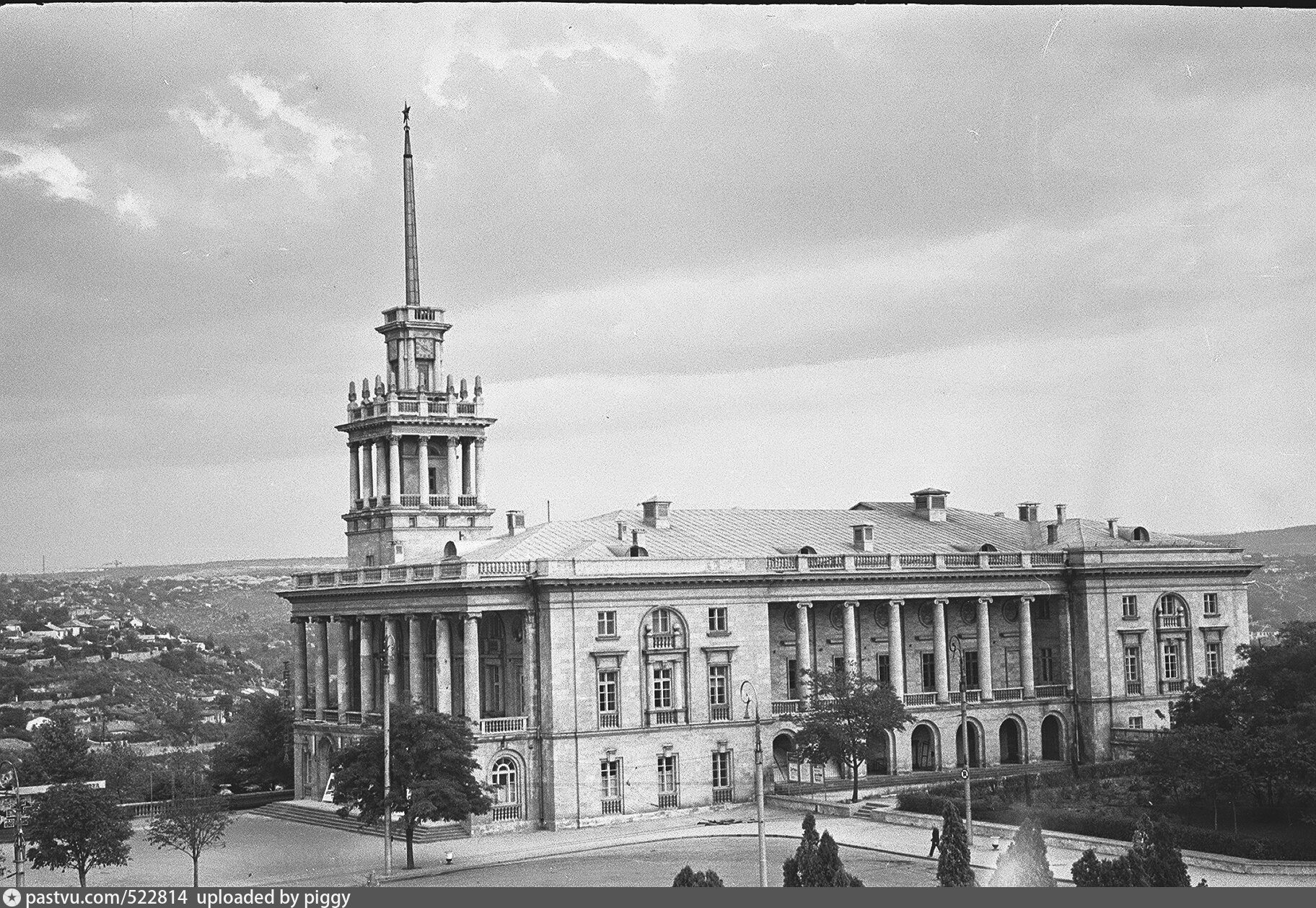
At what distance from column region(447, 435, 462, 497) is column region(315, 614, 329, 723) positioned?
266 inches

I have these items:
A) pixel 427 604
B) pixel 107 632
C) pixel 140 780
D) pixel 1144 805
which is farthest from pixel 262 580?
pixel 1144 805

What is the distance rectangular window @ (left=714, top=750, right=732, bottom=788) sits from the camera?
6725 cm

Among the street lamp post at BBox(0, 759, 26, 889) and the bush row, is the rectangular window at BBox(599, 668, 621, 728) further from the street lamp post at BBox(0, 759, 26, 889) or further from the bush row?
the street lamp post at BBox(0, 759, 26, 889)

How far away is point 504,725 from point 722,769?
8055 mm

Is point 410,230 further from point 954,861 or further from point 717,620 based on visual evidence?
point 954,861

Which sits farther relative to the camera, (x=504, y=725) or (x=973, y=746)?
(x=973, y=746)

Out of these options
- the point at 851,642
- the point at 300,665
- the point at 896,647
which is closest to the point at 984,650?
the point at 896,647

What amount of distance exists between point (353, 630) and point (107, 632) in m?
68.1

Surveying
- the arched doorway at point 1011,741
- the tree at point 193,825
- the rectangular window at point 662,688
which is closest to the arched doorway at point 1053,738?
the arched doorway at point 1011,741

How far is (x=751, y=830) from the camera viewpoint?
200 ft

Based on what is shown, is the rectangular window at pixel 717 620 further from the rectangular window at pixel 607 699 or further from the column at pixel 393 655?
the column at pixel 393 655

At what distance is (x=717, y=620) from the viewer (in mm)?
68500

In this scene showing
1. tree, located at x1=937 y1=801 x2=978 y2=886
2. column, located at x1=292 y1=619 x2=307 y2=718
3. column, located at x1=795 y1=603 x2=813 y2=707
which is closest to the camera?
tree, located at x1=937 y1=801 x2=978 y2=886

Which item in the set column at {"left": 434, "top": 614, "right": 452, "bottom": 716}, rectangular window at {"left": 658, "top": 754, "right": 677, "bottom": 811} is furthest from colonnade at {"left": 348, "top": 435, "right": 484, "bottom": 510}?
rectangular window at {"left": 658, "top": 754, "right": 677, "bottom": 811}
